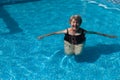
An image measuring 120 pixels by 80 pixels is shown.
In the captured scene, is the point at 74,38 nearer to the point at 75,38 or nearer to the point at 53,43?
the point at 75,38

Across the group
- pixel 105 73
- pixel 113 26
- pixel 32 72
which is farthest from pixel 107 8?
pixel 32 72

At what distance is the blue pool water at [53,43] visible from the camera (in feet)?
28.5

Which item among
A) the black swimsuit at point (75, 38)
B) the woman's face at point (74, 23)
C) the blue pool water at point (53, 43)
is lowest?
the blue pool water at point (53, 43)

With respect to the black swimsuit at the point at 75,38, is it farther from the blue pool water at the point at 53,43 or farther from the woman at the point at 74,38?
the blue pool water at the point at 53,43

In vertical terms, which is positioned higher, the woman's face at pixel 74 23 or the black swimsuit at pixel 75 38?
the woman's face at pixel 74 23

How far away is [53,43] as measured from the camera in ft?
33.4

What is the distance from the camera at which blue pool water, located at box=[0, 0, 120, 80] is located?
870 centimetres

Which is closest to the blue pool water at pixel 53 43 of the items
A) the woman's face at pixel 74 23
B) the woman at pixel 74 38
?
the woman at pixel 74 38

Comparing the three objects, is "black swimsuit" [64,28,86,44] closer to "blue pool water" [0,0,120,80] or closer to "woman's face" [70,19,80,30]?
"woman's face" [70,19,80,30]

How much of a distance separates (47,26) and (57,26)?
0.43 meters

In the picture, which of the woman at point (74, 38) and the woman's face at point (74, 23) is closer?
the woman's face at point (74, 23)

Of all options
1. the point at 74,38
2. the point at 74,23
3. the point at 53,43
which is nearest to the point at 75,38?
the point at 74,38

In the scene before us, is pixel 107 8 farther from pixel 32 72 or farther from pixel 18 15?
pixel 32 72

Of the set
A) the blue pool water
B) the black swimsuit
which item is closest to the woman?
the black swimsuit
